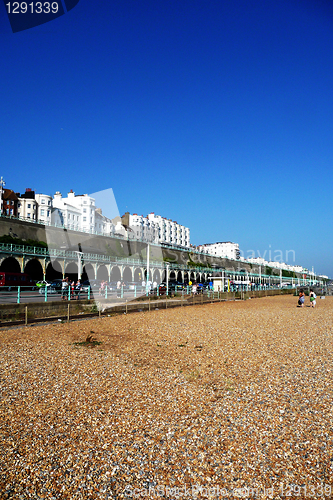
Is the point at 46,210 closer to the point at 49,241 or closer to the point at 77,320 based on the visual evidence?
the point at 49,241

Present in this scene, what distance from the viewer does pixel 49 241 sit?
191ft

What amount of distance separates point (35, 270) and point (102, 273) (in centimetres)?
1290

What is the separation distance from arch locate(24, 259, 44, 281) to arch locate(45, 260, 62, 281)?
1352 millimetres

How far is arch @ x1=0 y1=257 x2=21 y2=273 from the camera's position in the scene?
152ft

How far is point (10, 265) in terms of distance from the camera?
1879 inches

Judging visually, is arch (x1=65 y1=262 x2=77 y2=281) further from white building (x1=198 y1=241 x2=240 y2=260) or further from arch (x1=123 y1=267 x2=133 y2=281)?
white building (x1=198 y1=241 x2=240 y2=260)

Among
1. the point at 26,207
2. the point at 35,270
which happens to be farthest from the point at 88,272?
the point at 26,207

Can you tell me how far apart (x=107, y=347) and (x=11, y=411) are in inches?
193

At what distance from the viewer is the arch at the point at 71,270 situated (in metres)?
54.4

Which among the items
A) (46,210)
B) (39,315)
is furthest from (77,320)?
(46,210)

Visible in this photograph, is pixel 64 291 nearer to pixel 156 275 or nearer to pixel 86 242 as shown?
pixel 86 242

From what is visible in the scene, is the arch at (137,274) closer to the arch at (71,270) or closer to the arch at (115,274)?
the arch at (115,274)

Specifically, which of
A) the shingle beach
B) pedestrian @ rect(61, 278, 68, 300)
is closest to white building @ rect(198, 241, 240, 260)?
pedestrian @ rect(61, 278, 68, 300)

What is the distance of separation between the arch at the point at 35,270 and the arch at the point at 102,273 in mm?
11048
